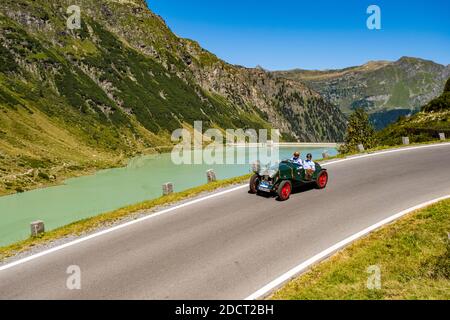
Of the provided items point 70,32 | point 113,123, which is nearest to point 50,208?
point 113,123

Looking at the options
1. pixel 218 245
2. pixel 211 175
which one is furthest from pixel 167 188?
pixel 218 245

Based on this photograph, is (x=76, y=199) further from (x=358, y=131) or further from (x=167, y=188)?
(x=358, y=131)

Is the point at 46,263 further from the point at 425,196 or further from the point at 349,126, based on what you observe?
the point at 349,126

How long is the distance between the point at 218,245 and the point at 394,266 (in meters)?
4.96

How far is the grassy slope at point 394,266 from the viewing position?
9.05m

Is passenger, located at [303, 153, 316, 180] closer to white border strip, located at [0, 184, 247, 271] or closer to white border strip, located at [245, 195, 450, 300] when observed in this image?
white border strip, located at [0, 184, 247, 271]

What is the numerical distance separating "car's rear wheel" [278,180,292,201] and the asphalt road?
0.99 feet

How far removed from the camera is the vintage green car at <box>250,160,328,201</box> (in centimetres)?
1619

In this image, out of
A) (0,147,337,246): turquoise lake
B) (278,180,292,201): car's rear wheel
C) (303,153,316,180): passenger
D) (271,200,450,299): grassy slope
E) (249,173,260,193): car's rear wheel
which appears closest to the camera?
(271,200,450,299): grassy slope

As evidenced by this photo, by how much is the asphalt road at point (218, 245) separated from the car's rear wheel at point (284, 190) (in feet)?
0.99

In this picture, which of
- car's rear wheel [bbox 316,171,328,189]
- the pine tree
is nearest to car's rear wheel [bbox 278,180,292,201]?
car's rear wheel [bbox 316,171,328,189]

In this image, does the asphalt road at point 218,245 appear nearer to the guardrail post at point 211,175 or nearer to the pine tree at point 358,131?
the guardrail post at point 211,175

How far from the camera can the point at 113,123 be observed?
13262cm
